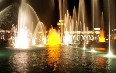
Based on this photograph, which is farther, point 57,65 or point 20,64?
point 20,64

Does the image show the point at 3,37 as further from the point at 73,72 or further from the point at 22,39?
the point at 73,72

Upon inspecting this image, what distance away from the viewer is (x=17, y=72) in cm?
2570

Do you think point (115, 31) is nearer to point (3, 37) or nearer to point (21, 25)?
point (3, 37)

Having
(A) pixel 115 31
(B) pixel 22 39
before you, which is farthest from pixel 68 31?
(B) pixel 22 39

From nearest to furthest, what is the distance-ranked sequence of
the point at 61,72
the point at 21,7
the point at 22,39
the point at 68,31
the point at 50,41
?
the point at 61,72, the point at 21,7, the point at 22,39, the point at 68,31, the point at 50,41

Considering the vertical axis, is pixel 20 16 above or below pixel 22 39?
above

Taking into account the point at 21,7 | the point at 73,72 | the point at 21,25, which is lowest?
the point at 73,72

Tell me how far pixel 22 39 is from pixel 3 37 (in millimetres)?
78865

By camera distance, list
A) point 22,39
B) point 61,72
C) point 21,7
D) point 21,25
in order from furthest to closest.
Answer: point 22,39
point 21,25
point 21,7
point 61,72

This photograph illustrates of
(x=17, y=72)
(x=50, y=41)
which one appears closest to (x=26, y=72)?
(x=17, y=72)

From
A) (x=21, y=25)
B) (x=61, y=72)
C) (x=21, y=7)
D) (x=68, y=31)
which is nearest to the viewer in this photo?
(x=61, y=72)

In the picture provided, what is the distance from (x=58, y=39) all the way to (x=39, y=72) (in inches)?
5066

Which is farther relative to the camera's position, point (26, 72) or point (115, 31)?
point (115, 31)

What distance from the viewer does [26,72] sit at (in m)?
25.7
